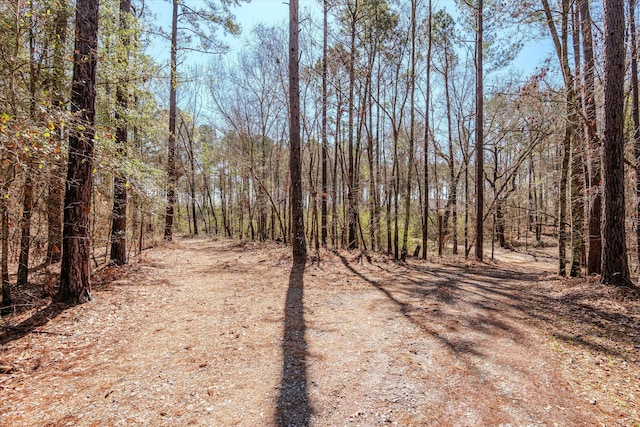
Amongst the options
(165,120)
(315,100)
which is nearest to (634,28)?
(315,100)

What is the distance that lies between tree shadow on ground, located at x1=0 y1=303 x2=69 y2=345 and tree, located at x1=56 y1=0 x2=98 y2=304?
21cm

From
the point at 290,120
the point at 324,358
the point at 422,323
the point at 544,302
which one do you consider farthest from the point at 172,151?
the point at 544,302

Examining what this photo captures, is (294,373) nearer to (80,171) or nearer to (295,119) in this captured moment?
(80,171)

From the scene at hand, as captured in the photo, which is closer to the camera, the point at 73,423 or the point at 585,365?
the point at 73,423

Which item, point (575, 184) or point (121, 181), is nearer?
point (121, 181)

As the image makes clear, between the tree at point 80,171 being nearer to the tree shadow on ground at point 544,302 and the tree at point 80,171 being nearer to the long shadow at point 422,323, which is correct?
the long shadow at point 422,323

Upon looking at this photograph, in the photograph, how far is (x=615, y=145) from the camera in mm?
5039

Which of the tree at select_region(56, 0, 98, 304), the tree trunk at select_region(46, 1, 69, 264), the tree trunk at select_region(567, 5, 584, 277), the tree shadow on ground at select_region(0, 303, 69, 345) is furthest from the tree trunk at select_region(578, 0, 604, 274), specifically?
the tree shadow on ground at select_region(0, 303, 69, 345)

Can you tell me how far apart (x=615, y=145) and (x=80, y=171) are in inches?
343

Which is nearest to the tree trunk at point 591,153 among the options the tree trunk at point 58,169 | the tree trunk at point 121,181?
the tree trunk at point 121,181

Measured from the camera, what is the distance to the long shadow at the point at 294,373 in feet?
7.61

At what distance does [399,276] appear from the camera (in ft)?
24.8

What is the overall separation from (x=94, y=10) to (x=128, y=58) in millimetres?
1106

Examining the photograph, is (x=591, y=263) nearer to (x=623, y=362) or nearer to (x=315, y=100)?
(x=623, y=362)
